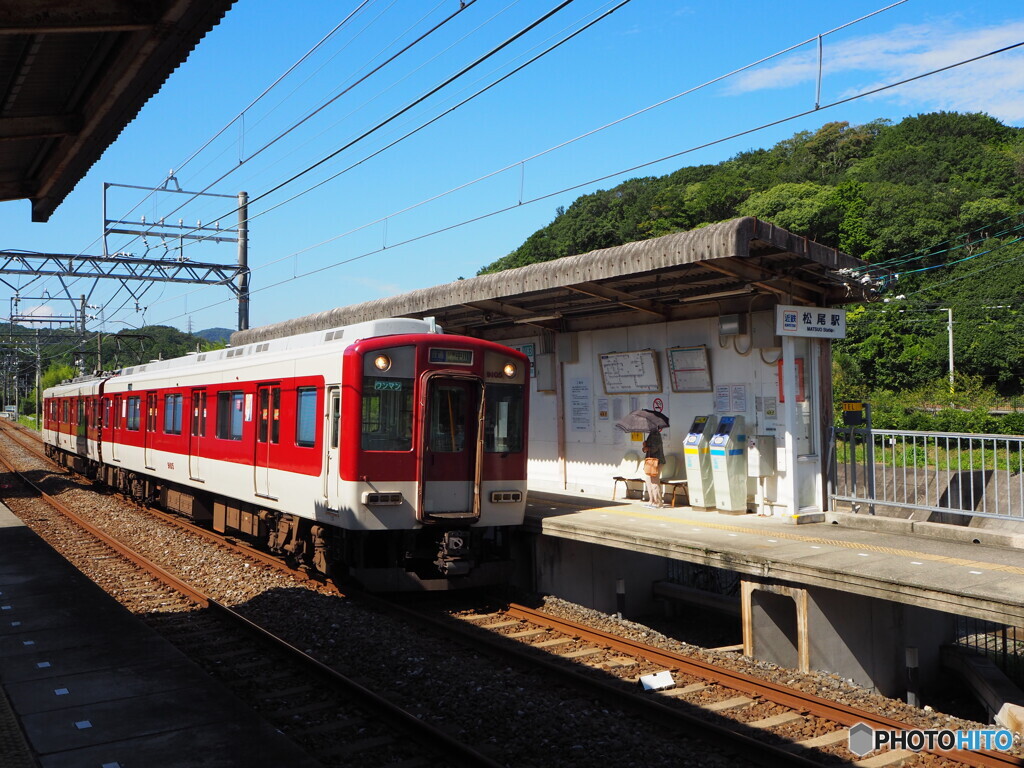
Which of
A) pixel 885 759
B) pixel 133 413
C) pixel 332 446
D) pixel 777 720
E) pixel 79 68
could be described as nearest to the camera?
pixel 885 759

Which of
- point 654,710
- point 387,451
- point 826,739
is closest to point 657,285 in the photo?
point 387,451

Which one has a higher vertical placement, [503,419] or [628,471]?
[503,419]

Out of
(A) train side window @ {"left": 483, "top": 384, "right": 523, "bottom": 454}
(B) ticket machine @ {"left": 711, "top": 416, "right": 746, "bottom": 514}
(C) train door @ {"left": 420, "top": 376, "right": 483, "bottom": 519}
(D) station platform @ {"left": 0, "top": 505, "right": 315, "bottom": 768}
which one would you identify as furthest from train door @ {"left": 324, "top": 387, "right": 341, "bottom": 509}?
(B) ticket machine @ {"left": 711, "top": 416, "right": 746, "bottom": 514}

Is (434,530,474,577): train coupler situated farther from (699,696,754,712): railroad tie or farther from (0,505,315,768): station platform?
(699,696,754,712): railroad tie

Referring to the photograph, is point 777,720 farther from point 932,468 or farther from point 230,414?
point 230,414

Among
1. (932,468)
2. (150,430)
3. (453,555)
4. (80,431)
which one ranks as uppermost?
(150,430)

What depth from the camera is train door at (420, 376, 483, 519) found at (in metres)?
9.62

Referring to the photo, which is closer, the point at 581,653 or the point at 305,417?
the point at 581,653

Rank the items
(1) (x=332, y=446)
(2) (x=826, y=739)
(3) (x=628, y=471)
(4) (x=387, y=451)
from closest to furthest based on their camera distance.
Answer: (2) (x=826, y=739), (4) (x=387, y=451), (1) (x=332, y=446), (3) (x=628, y=471)

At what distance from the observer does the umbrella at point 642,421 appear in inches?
476

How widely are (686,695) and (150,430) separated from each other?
13281 millimetres

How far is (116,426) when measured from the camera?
65.5ft

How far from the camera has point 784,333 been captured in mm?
10266

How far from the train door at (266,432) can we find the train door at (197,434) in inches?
104
